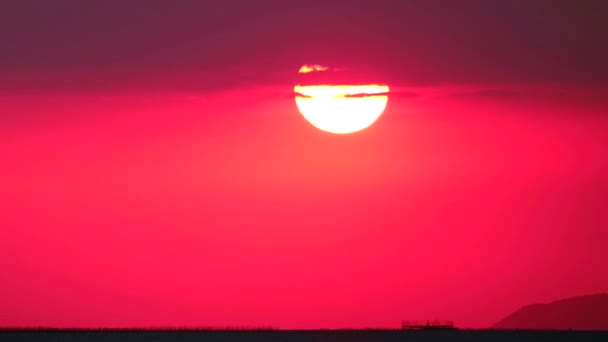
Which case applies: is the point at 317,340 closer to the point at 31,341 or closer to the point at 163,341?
the point at 163,341

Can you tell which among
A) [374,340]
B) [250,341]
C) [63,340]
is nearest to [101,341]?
[63,340]

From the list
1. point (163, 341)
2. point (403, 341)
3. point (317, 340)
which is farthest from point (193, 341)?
point (403, 341)

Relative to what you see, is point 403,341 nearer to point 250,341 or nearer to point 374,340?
point 374,340

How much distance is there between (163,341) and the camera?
19775 cm

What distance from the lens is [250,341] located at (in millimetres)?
196875

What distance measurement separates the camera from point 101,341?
655 feet

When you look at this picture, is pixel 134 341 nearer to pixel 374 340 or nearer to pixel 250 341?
pixel 250 341

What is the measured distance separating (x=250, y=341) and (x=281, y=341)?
641cm

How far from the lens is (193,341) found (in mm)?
195250

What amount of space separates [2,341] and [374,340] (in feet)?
182

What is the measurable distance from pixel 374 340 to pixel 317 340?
825cm

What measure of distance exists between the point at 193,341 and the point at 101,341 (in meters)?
14.8

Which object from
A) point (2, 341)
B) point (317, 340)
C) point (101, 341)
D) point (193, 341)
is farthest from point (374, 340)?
point (2, 341)

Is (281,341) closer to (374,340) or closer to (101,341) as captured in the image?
(374,340)
